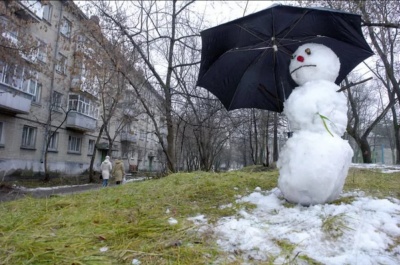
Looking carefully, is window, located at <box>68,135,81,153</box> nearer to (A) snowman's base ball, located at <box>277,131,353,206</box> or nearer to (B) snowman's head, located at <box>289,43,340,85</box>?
(B) snowman's head, located at <box>289,43,340,85</box>

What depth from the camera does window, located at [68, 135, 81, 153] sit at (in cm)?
2403

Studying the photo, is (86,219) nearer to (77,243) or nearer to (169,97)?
(77,243)

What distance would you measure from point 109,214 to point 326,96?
2.55 m

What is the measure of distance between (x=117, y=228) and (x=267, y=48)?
2.81m

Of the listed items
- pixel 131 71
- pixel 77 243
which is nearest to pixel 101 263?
pixel 77 243

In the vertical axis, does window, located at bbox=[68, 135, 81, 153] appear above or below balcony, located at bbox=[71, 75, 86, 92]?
below

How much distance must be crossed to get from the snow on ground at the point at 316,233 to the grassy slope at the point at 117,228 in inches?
7.6

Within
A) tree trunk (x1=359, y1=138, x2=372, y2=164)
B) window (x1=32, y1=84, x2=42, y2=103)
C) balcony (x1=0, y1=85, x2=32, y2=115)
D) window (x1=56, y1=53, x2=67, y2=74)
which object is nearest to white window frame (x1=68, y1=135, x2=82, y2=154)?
window (x1=32, y1=84, x2=42, y2=103)

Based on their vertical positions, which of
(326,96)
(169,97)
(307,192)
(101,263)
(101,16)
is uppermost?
(101,16)

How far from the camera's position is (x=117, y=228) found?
2533 millimetres

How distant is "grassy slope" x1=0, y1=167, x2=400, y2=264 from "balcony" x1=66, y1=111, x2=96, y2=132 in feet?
65.7

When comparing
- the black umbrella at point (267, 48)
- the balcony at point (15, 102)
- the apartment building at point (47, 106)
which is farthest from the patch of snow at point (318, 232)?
the balcony at point (15, 102)

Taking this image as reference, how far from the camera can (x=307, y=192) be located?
10.2 feet

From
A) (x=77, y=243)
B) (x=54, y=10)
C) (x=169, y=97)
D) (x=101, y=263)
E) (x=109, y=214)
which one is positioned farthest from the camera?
(x=54, y=10)
